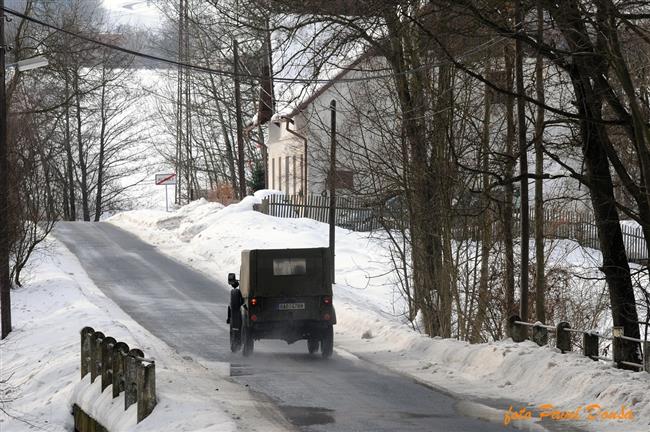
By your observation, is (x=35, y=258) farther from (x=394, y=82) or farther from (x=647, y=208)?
(x=647, y=208)

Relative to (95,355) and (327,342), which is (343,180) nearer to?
(327,342)

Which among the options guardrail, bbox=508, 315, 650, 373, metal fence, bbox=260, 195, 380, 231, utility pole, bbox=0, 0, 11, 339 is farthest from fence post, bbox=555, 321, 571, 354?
metal fence, bbox=260, 195, 380, 231

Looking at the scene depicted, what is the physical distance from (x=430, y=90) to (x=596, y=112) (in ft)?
22.1

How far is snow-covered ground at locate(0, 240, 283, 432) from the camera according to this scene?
11.9 m

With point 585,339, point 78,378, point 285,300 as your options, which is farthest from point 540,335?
point 78,378

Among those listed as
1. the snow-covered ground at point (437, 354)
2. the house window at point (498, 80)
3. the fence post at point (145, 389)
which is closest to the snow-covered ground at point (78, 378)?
the fence post at point (145, 389)

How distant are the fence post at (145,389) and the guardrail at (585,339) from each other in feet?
19.3

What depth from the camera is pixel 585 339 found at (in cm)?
1494

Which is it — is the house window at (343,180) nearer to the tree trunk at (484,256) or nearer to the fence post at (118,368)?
the tree trunk at (484,256)

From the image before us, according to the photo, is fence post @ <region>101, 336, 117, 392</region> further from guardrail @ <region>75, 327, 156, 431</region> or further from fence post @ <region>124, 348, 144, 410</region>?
fence post @ <region>124, 348, 144, 410</region>

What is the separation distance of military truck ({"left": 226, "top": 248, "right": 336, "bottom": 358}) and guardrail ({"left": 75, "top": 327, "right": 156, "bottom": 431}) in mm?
3871

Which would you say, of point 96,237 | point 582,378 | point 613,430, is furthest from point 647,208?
point 96,237

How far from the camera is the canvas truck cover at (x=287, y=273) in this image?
19.0 m

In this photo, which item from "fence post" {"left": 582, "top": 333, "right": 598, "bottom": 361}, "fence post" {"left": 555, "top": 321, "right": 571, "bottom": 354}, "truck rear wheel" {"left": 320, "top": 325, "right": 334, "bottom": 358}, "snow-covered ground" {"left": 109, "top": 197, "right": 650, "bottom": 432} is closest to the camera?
"snow-covered ground" {"left": 109, "top": 197, "right": 650, "bottom": 432}
